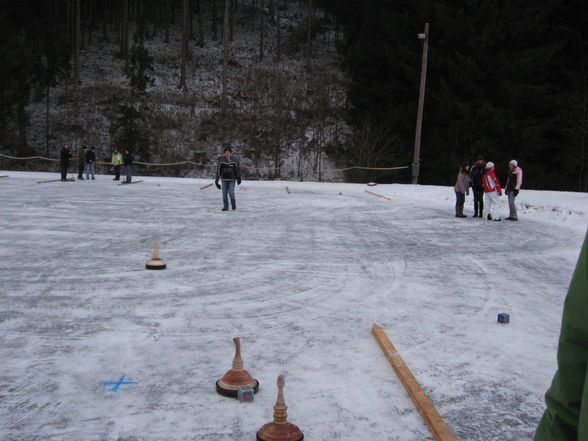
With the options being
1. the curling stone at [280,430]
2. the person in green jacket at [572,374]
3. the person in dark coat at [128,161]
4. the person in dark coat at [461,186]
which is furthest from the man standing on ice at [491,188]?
the person in dark coat at [128,161]

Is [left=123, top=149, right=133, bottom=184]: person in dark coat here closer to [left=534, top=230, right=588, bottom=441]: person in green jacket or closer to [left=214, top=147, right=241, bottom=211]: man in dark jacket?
[left=214, top=147, right=241, bottom=211]: man in dark jacket

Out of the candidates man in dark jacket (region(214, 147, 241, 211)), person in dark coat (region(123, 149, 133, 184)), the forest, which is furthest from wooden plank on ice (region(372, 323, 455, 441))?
the forest

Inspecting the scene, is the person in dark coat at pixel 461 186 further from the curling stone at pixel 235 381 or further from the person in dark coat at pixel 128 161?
the person in dark coat at pixel 128 161

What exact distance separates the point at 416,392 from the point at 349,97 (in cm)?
4177

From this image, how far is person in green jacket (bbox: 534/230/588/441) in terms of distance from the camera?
1.25 metres

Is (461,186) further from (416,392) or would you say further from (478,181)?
(416,392)

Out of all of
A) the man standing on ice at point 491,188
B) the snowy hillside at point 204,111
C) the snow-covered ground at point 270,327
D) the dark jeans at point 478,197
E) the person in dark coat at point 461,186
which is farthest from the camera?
the snowy hillside at point 204,111

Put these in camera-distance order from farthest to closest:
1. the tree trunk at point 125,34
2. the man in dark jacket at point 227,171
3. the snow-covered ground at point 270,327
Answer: the tree trunk at point 125,34, the man in dark jacket at point 227,171, the snow-covered ground at point 270,327

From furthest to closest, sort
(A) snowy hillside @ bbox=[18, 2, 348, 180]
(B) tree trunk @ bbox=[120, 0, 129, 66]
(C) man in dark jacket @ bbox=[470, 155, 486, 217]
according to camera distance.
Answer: (B) tree trunk @ bbox=[120, 0, 129, 66]
(A) snowy hillside @ bbox=[18, 2, 348, 180]
(C) man in dark jacket @ bbox=[470, 155, 486, 217]

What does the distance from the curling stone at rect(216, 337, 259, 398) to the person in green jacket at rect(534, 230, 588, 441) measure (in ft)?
10.2

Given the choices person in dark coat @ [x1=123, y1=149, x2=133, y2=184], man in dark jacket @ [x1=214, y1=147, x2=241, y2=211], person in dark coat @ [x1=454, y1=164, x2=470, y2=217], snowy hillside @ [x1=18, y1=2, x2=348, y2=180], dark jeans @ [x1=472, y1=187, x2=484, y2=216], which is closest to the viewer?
man in dark jacket @ [x1=214, y1=147, x2=241, y2=211]

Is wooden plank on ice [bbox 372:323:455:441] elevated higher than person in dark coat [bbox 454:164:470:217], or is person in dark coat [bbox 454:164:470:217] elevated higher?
person in dark coat [bbox 454:164:470:217]

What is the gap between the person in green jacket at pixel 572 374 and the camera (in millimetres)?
1250

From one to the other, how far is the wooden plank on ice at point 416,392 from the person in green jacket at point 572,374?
7.97 ft
